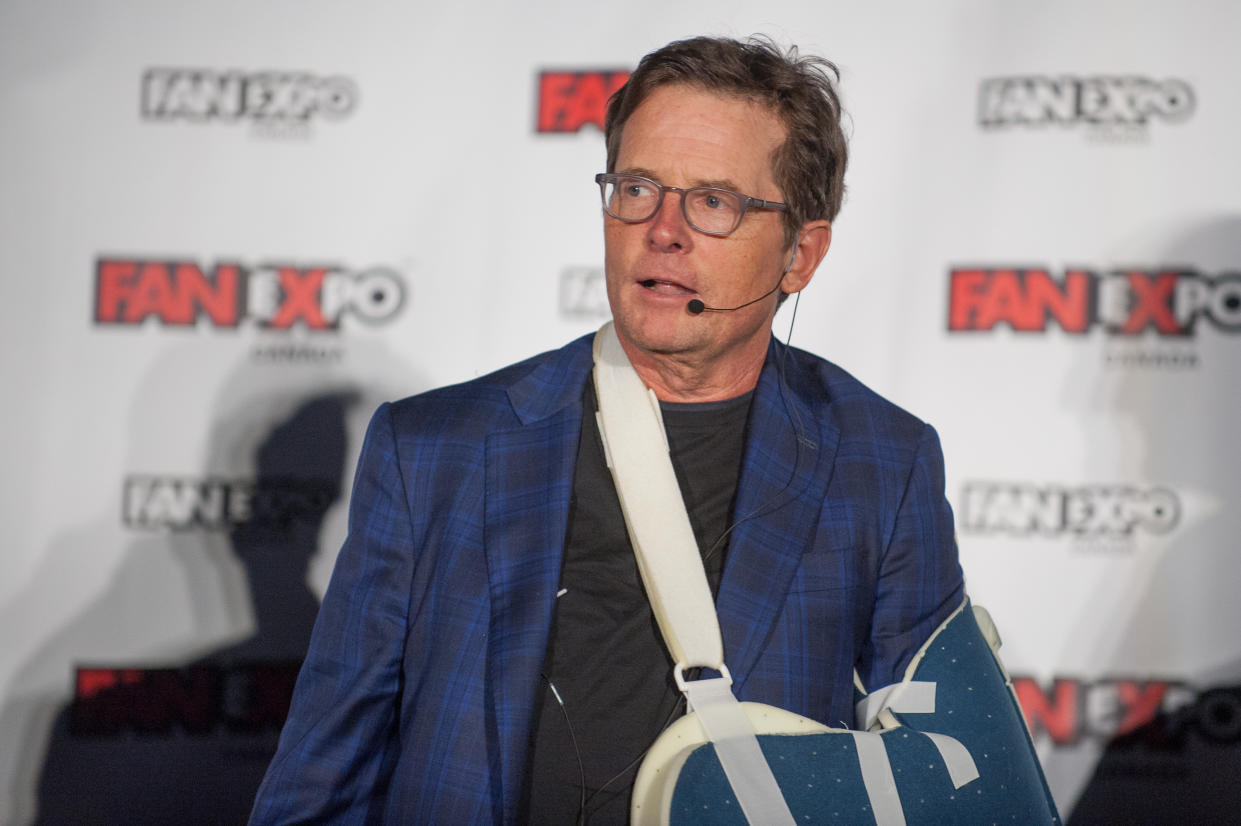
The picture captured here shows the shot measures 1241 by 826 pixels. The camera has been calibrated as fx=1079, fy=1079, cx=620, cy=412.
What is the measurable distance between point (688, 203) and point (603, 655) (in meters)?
0.68

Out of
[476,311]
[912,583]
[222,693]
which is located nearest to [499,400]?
[912,583]

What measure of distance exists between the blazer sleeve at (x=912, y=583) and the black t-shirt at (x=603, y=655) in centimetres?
25

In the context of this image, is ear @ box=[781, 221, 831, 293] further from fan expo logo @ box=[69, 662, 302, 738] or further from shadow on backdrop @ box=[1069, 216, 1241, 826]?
fan expo logo @ box=[69, 662, 302, 738]

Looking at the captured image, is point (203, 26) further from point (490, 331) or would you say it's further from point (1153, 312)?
point (1153, 312)

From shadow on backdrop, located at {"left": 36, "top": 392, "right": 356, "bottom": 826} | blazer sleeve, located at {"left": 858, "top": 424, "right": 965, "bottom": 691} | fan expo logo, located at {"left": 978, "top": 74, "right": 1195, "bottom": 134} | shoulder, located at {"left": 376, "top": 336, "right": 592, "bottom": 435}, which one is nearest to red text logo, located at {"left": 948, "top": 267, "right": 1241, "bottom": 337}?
fan expo logo, located at {"left": 978, "top": 74, "right": 1195, "bottom": 134}

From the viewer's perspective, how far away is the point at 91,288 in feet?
9.34

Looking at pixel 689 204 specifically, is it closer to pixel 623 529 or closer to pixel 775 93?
pixel 775 93

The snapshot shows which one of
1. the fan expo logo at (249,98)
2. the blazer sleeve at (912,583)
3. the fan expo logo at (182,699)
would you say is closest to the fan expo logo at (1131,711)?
the blazer sleeve at (912,583)

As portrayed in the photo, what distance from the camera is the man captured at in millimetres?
1466

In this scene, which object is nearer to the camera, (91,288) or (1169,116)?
(1169,116)

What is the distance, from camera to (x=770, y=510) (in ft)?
5.26

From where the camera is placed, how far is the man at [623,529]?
4.81 feet

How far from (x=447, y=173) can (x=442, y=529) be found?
4.75 ft

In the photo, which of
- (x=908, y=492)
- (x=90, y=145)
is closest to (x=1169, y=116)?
(x=908, y=492)
